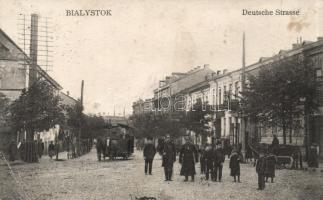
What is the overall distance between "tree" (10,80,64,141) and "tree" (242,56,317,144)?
11.1 m

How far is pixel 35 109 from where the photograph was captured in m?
24.6

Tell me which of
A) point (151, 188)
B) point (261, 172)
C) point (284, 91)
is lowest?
point (151, 188)

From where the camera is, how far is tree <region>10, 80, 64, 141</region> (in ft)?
80.4

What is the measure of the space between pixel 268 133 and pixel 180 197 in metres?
23.3

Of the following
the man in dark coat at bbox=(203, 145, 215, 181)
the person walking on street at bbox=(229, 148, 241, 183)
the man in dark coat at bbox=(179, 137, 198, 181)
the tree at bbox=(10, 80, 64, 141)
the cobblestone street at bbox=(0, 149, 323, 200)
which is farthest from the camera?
the tree at bbox=(10, 80, 64, 141)

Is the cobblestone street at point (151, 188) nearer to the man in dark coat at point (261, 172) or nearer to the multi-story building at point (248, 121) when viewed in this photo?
the man in dark coat at point (261, 172)

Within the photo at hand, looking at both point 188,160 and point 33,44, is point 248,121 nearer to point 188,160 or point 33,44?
point 33,44

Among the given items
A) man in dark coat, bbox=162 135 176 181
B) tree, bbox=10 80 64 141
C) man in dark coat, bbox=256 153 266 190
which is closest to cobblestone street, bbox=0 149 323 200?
man in dark coat, bbox=256 153 266 190

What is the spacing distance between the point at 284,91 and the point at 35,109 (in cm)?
1304

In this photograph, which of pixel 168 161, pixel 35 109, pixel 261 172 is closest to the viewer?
pixel 261 172

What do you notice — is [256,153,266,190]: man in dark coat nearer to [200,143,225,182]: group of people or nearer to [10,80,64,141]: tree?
[200,143,225,182]: group of people

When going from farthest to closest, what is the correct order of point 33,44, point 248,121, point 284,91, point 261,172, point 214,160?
point 248,121 < point 284,91 < point 33,44 < point 214,160 < point 261,172

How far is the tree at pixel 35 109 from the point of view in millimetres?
24500

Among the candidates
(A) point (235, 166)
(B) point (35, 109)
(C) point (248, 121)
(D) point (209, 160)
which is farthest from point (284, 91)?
(B) point (35, 109)
